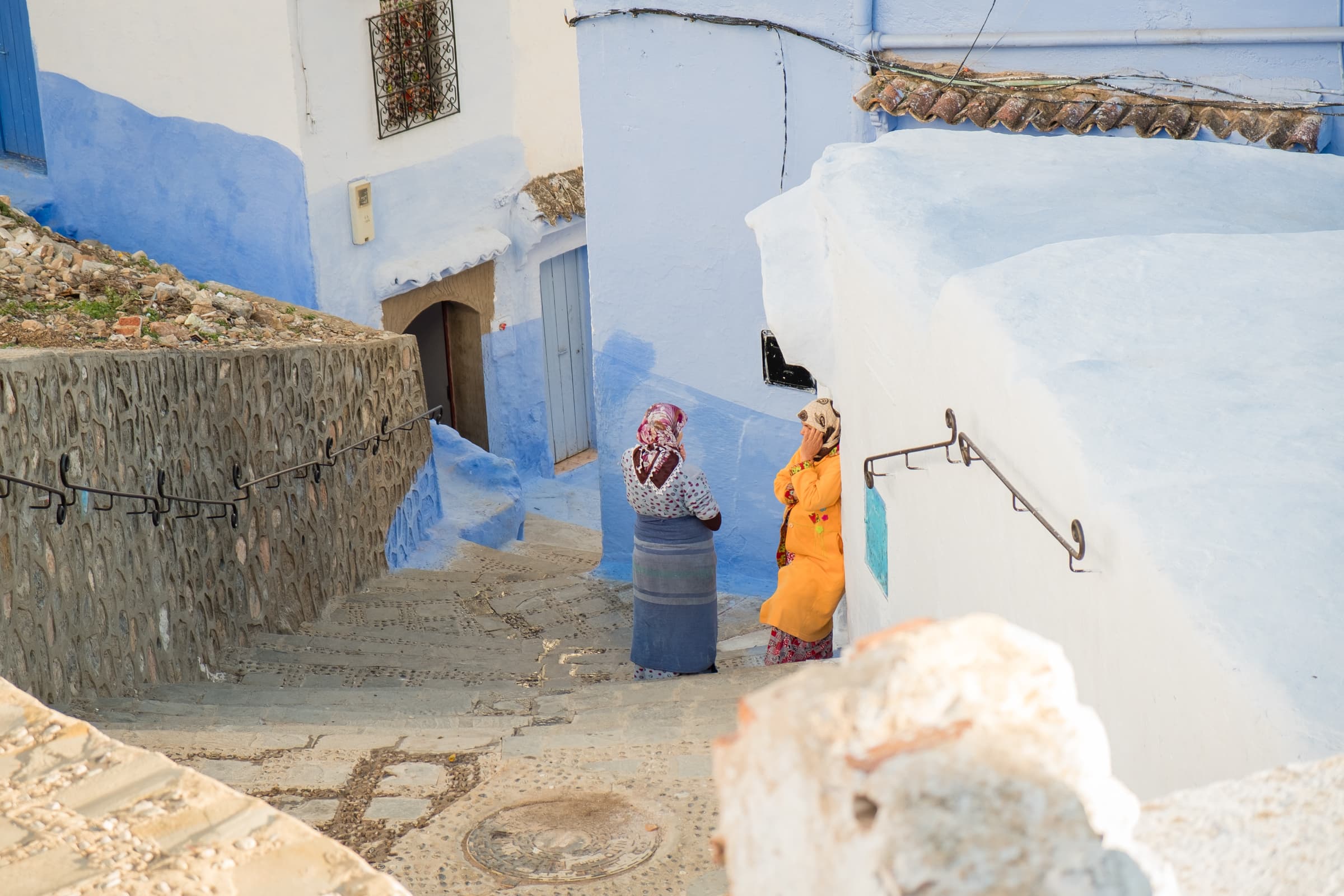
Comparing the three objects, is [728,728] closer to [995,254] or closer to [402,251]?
[995,254]

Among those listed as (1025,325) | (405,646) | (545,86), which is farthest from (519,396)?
(1025,325)

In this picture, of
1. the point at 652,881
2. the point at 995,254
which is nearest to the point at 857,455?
the point at 995,254

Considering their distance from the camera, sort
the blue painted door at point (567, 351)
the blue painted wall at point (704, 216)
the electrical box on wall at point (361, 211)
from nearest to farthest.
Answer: the blue painted wall at point (704, 216) → the electrical box on wall at point (361, 211) → the blue painted door at point (567, 351)

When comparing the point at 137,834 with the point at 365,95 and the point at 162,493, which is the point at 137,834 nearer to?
the point at 162,493

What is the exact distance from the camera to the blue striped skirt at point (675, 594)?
6.75 meters

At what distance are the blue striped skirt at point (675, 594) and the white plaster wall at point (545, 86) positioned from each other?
298 inches

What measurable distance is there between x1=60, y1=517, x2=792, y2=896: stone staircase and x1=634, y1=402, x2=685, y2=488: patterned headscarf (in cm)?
100

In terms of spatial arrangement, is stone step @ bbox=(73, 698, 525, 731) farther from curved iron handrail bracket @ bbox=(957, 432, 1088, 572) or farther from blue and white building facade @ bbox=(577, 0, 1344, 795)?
curved iron handrail bracket @ bbox=(957, 432, 1088, 572)

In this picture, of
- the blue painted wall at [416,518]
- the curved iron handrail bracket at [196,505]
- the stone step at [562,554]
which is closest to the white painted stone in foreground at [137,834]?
the curved iron handrail bracket at [196,505]

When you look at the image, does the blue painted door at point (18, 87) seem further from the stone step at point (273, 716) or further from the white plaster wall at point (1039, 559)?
the white plaster wall at point (1039, 559)

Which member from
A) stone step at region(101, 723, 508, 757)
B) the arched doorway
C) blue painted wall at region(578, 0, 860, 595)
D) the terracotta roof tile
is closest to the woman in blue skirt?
stone step at region(101, 723, 508, 757)

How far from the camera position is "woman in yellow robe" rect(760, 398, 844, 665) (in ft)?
20.0

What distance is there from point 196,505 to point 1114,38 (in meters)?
5.58

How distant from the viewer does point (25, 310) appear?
25.2ft
